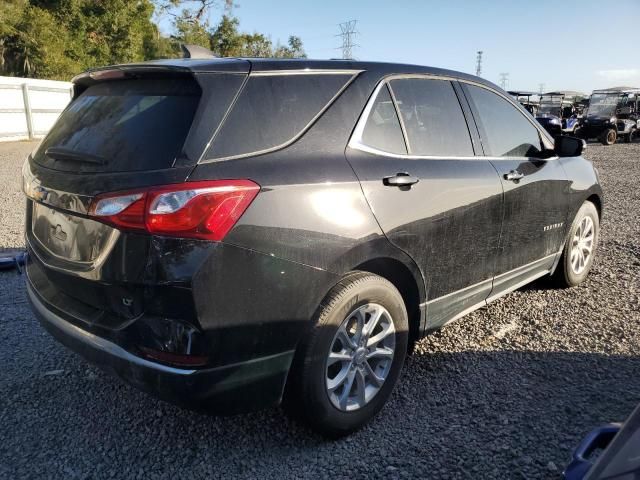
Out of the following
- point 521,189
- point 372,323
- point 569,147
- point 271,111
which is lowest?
point 372,323

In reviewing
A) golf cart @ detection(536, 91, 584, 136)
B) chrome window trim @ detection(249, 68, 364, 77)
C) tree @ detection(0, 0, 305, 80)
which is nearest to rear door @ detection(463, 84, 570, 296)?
chrome window trim @ detection(249, 68, 364, 77)

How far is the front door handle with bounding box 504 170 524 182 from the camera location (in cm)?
356

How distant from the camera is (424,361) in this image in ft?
11.4

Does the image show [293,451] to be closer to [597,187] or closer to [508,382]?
[508,382]

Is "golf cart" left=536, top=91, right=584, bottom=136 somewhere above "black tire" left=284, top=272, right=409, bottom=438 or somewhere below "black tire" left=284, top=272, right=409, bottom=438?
above

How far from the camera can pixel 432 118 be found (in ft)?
10.6

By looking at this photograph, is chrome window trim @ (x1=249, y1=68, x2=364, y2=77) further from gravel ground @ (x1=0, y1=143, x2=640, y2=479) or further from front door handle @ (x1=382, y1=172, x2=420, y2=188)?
gravel ground @ (x1=0, y1=143, x2=640, y2=479)

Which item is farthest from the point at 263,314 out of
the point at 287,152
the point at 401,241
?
the point at 401,241

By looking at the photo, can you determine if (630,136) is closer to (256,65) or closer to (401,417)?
(401,417)

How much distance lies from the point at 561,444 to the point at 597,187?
2866 millimetres

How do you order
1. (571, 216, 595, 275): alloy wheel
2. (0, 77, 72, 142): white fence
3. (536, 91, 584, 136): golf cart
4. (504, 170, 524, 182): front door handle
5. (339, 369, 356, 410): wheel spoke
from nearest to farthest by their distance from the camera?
(339, 369, 356, 410): wheel spoke
(504, 170, 524, 182): front door handle
(571, 216, 595, 275): alloy wheel
(0, 77, 72, 142): white fence
(536, 91, 584, 136): golf cart

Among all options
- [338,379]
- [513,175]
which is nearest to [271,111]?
[338,379]

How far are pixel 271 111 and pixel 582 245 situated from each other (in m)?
3.50

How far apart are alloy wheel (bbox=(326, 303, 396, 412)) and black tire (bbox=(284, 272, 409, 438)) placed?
4 centimetres
